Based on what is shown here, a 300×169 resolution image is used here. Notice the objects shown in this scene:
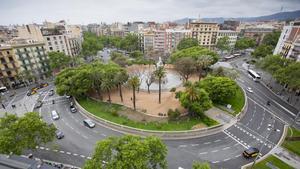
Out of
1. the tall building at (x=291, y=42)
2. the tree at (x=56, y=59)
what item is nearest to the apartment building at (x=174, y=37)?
the tall building at (x=291, y=42)

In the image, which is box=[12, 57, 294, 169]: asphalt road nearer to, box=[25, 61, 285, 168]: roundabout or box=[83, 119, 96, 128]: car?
box=[25, 61, 285, 168]: roundabout

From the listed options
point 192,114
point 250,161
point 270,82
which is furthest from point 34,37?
point 270,82

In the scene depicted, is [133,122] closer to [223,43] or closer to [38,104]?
[38,104]

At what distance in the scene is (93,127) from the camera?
139ft

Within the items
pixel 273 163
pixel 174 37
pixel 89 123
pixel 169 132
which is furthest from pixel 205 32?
pixel 89 123

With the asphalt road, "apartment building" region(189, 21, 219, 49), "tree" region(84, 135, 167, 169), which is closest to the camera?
"tree" region(84, 135, 167, 169)

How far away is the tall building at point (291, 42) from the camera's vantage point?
2621 inches

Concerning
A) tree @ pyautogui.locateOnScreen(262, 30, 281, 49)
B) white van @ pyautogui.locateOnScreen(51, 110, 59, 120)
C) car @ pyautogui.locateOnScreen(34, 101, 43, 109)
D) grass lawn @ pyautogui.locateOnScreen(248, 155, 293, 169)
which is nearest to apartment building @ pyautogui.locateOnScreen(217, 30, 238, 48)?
tree @ pyautogui.locateOnScreen(262, 30, 281, 49)

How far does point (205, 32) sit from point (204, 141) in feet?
333

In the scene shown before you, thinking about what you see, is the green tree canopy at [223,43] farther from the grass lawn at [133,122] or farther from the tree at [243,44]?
the grass lawn at [133,122]

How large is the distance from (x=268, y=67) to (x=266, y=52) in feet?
129

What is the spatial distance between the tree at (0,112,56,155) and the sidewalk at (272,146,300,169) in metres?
45.5

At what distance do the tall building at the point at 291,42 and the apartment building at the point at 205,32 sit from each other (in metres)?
47.1

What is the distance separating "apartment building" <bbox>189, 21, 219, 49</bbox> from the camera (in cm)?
11806
